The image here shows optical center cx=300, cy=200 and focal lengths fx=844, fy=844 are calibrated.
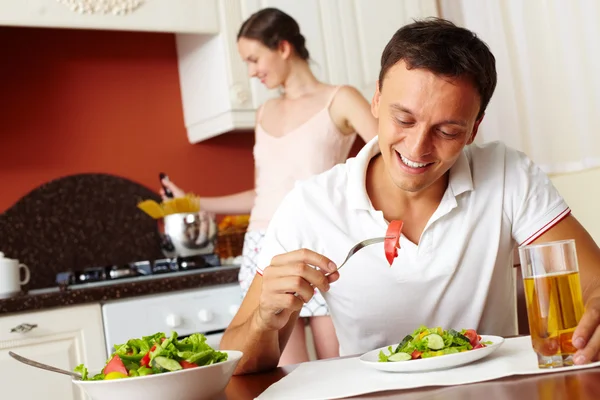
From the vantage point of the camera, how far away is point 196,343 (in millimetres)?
1155

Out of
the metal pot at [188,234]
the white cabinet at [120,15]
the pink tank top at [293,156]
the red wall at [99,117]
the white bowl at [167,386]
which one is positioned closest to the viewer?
the white bowl at [167,386]

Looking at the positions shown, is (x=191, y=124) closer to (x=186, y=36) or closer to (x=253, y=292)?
(x=186, y=36)

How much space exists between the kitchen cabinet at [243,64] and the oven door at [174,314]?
2.35 feet

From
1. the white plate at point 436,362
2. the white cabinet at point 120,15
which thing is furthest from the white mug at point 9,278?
the white plate at point 436,362

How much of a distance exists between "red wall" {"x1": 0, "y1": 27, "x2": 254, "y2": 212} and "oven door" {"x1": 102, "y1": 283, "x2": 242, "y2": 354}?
0.77 metres

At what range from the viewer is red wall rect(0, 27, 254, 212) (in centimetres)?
296

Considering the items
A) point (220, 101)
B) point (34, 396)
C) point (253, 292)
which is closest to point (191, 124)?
point (220, 101)

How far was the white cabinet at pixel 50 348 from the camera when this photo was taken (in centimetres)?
222

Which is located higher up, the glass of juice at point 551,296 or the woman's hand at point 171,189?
the woman's hand at point 171,189

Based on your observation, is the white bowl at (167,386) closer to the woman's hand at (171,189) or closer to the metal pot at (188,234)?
the metal pot at (188,234)

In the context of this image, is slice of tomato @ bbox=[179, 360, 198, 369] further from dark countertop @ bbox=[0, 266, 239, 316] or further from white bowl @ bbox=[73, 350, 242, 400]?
dark countertop @ bbox=[0, 266, 239, 316]

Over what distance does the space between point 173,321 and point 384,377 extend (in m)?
1.42

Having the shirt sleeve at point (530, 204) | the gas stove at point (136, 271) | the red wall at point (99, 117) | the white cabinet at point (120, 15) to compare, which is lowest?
the gas stove at point (136, 271)

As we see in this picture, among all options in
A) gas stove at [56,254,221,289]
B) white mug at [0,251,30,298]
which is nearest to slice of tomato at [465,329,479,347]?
gas stove at [56,254,221,289]
